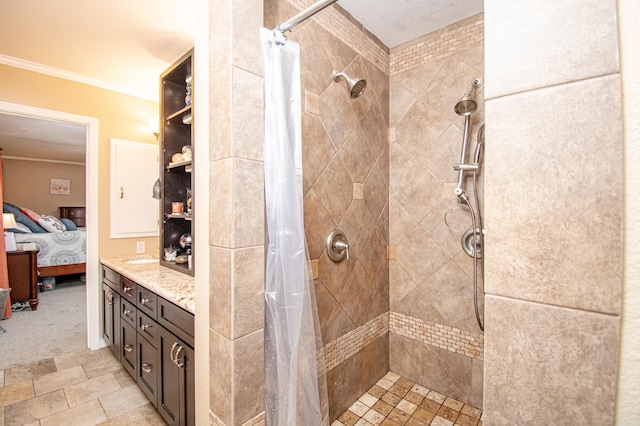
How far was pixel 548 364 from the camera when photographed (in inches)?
15.8

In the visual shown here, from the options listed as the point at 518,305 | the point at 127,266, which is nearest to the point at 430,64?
the point at 518,305

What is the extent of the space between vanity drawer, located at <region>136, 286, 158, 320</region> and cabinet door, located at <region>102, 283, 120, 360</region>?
61 cm

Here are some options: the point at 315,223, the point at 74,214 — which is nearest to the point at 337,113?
the point at 315,223

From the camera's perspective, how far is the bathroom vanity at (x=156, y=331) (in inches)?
53.4

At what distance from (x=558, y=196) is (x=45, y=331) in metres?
4.35

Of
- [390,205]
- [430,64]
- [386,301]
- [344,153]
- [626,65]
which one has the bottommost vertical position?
[386,301]

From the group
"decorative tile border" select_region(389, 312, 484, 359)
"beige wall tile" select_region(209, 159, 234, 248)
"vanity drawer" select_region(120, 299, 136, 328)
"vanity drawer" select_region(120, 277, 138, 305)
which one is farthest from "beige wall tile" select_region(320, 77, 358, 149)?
"vanity drawer" select_region(120, 299, 136, 328)

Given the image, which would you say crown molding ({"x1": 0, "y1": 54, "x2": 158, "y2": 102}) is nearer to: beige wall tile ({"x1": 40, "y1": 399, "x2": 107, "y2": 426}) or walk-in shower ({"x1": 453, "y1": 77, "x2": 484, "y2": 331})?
beige wall tile ({"x1": 40, "y1": 399, "x2": 107, "y2": 426})

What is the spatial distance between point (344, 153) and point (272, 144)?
2.48 ft

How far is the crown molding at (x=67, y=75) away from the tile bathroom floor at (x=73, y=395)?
2.46 meters

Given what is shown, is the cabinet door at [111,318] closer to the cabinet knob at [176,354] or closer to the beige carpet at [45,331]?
the beige carpet at [45,331]

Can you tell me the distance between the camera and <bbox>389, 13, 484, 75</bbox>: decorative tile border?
1.76 meters

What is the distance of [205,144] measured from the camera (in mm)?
1093

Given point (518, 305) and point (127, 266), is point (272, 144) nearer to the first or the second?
point (518, 305)
